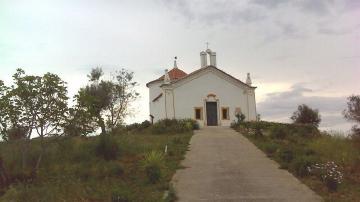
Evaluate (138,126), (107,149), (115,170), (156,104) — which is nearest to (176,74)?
(156,104)

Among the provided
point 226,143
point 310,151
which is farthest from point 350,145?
point 226,143

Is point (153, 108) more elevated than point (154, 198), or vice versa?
point (153, 108)

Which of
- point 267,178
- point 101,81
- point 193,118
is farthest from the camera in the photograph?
point 101,81

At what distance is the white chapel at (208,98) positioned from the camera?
1636 inches

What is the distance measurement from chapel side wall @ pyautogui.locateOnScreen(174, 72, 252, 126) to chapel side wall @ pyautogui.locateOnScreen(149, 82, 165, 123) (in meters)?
1.42

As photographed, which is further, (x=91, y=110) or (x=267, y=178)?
(x=91, y=110)

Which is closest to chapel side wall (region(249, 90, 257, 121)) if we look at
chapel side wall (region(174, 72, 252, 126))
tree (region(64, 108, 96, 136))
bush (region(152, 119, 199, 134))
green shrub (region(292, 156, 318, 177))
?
chapel side wall (region(174, 72, 252, 126))

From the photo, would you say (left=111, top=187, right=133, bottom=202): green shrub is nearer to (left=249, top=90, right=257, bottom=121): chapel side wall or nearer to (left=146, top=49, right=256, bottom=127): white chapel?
(left=146, top=49, right=256, bottom=127): white chapel

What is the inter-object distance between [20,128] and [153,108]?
87.8ft

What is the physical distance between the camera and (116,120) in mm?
42719

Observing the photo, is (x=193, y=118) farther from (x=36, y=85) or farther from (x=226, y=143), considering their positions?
(x=36, y=85)

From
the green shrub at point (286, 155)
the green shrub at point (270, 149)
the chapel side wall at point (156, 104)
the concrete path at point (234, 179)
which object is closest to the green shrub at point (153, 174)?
the concrete path at point (234, 179)

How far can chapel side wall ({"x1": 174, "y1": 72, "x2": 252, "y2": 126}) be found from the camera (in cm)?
4162

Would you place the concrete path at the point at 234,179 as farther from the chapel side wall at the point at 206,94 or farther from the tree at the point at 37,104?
the chapel side wall at the point at 206,94
